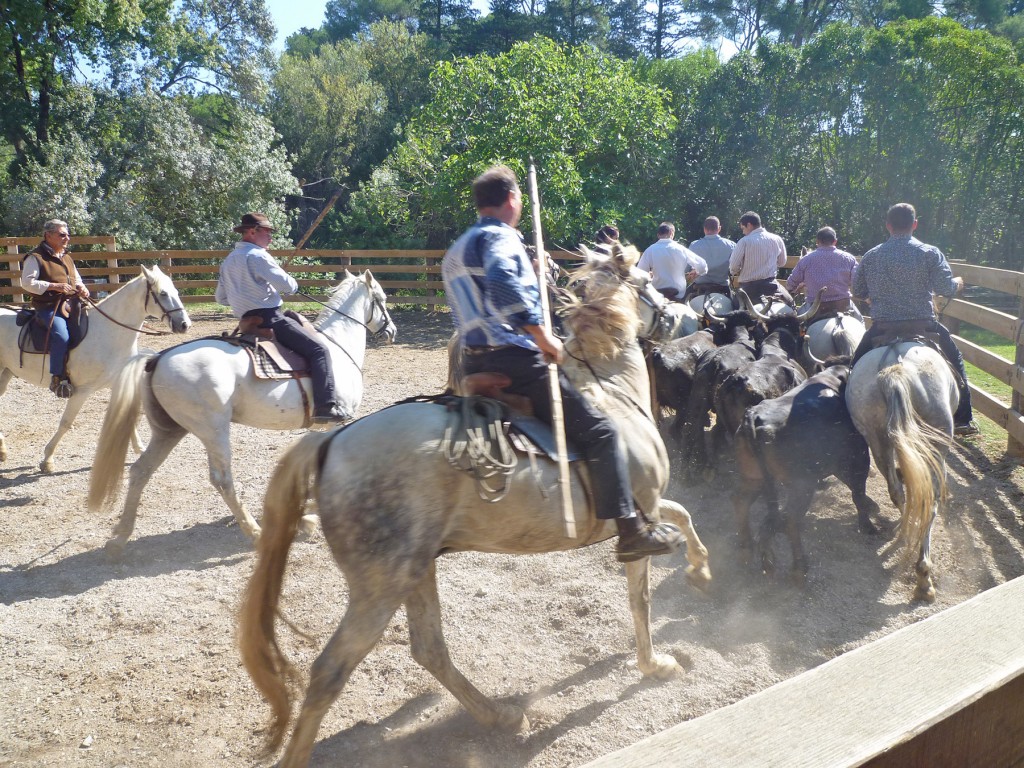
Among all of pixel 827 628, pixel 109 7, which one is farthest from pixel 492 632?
pixel 109 7

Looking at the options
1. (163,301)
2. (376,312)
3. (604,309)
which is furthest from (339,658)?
(163,301)

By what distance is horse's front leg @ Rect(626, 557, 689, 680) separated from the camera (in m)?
4.03

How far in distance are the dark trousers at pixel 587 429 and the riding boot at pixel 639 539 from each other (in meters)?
0.10

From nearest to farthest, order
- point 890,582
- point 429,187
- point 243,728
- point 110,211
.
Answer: point 243,728 < point 890,582 < point 429,187 < point 110,211

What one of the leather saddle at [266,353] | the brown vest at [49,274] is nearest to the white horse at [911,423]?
the leather saddle at [266,353]

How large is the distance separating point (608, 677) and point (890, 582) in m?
2.34

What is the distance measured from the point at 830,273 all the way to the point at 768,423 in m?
4.11

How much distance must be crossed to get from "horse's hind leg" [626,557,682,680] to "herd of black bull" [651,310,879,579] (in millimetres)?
1570

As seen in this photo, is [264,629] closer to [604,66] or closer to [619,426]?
[619,426]

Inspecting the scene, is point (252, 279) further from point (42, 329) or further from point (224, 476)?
point (42, 329)

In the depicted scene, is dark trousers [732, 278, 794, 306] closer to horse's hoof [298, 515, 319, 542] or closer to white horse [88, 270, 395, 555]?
white horse [88, 270, 395, 555]

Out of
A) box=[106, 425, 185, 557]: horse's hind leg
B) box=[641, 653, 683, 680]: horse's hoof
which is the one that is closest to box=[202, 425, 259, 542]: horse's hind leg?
box=[106, 425, 185, 557]: horse's hind leg

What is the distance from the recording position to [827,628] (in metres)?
4.62

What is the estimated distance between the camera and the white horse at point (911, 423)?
484cm
